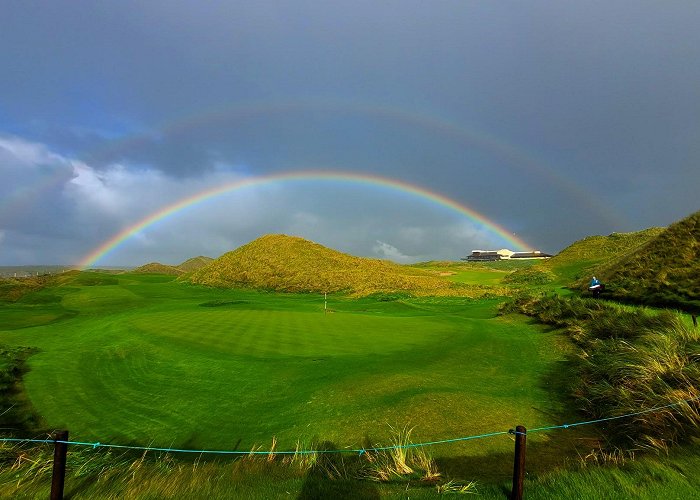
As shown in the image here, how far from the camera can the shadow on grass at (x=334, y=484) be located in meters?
4.58

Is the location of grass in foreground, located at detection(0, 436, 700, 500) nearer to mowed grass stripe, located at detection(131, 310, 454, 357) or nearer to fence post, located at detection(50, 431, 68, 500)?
fence post, located at detection(50, 431, 68, 500)

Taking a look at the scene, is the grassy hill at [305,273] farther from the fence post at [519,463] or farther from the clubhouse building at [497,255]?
the clubhouse building at [497,255]

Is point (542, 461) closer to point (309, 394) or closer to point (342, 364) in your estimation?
point (309, 394)

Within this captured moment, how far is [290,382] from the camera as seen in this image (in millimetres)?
10148

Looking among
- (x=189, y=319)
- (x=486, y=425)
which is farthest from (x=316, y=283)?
(x=486, y=425)

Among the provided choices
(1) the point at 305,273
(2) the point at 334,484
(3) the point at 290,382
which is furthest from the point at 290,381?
(1) the point at 305,273

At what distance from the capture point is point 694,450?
16.7 feet

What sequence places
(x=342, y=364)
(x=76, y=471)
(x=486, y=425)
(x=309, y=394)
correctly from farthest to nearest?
(x=342, y=364) → (x=309, y=394) → (x=486, y=425) → (x=76, y=471)

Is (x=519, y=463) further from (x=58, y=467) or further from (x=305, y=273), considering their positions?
(x=305, y=273)

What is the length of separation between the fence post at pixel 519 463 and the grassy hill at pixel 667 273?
12474 mm

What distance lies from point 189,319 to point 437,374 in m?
14.2

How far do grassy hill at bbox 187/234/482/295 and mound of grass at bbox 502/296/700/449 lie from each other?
25.4 meters

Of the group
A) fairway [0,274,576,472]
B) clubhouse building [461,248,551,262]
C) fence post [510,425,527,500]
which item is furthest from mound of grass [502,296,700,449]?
clubhouse building [461,248,551,262]

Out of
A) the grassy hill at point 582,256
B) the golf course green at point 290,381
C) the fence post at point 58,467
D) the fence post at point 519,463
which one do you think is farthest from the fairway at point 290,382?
the grassy hill at point 582,256
